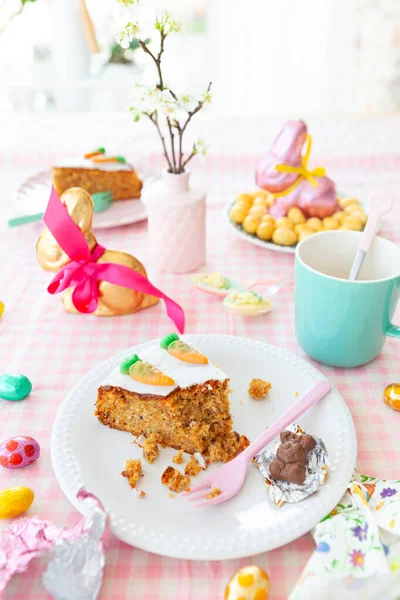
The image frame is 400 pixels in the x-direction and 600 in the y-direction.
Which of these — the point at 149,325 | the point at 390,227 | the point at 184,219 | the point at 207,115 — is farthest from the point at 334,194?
the point at 207,115

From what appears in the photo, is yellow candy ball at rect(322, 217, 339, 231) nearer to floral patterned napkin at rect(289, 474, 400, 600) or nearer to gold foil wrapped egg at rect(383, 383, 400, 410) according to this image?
gold foil wrapped egg at rect(383, 383, 400, 410)

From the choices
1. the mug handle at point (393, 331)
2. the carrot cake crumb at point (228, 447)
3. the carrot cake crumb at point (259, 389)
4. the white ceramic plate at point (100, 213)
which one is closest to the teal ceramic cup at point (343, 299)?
the mug handle at point (393, 331)

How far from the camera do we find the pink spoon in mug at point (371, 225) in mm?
953

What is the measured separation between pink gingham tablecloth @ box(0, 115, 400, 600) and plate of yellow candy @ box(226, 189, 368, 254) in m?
0.04

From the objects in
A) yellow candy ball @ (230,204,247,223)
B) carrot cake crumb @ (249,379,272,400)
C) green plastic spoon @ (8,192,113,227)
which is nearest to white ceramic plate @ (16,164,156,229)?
green plastic spoon @ (8,192,113,227)

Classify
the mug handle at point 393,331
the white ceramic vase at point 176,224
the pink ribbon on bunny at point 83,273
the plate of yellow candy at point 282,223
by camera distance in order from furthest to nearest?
the plate of yellow candy at point 282,223 → the white ceramic vase at point 176,224 → the pink ribbon on bunny at point 83,273 → the mug handle at point 393,331

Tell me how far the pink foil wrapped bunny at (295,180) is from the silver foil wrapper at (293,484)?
70cm

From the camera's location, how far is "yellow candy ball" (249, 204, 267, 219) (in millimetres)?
1365

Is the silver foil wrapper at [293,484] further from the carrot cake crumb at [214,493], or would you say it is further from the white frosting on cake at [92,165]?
the white frosting on cake at [92,165]

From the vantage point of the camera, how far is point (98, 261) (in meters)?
1.11

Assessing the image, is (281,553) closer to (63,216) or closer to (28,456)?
(28,456)

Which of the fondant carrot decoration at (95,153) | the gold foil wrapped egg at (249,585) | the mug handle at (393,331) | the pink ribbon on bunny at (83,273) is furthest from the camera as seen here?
the fondant carrot decoration at (95,153)

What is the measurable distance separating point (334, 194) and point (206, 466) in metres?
0.79

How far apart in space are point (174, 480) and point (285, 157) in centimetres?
84
